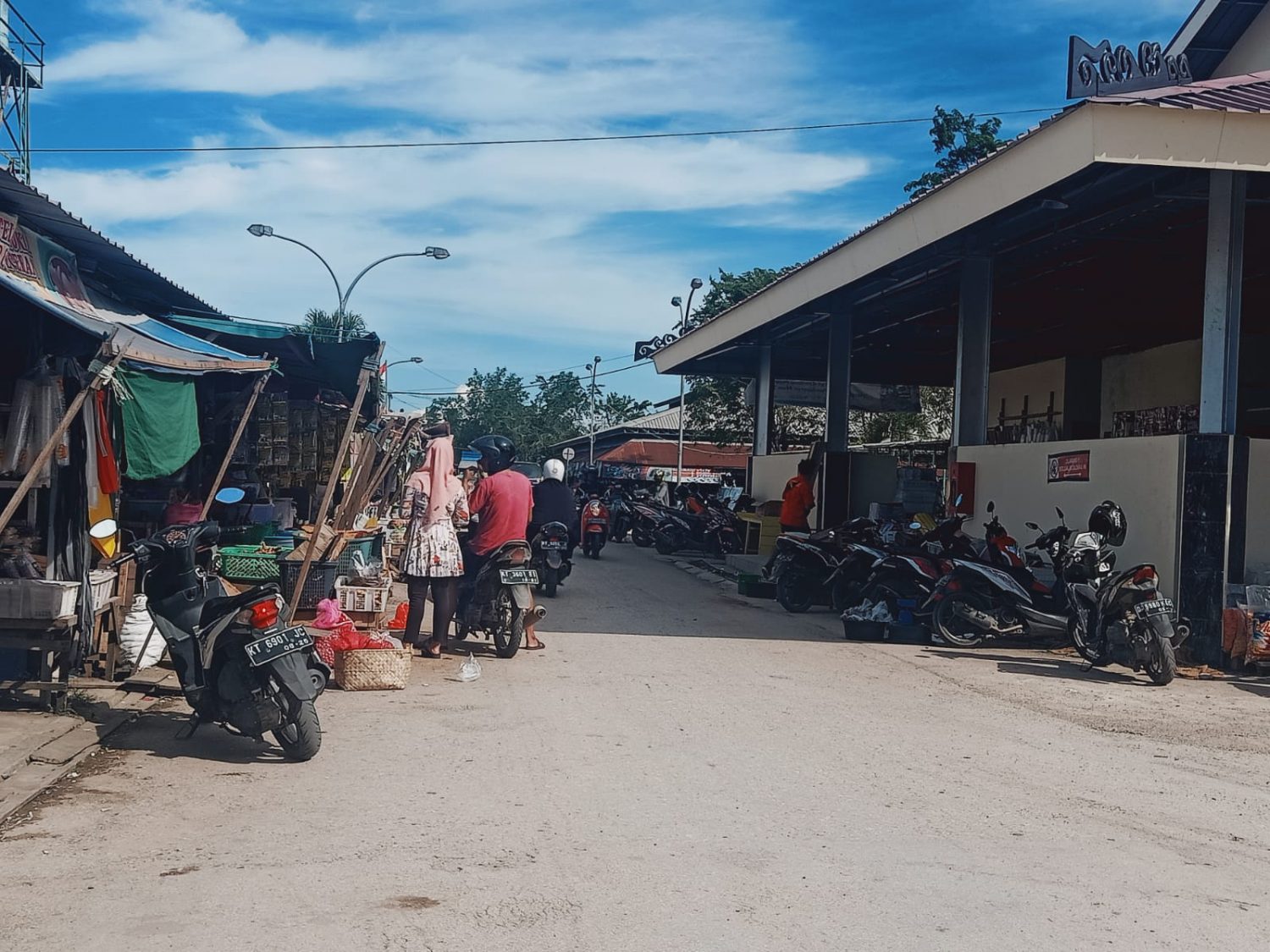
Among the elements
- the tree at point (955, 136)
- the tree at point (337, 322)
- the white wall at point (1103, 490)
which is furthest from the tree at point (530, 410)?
the white wall at point (1103, 490)

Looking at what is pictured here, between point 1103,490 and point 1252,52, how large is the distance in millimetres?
10009

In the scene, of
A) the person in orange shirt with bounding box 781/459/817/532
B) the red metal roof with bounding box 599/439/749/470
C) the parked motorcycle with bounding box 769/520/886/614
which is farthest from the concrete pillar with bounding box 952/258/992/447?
the red metal roof with bounding box 599/439/749/470

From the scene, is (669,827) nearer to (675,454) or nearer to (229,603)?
(229,603)

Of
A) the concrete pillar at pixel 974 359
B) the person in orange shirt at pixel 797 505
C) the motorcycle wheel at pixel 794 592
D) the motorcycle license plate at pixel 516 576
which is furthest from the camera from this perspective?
the person in orange shirt at pixel 797 505

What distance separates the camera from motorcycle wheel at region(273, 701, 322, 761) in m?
6.55

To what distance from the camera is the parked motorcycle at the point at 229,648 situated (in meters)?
6.56

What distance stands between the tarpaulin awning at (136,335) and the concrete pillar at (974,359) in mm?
9418

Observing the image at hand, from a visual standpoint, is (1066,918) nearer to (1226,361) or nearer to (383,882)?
(383,882)

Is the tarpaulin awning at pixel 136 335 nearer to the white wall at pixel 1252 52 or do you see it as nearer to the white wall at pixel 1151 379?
the white wall at pixel 1252 52

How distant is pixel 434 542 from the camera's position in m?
9.92

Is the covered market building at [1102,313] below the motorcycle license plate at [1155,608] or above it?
above

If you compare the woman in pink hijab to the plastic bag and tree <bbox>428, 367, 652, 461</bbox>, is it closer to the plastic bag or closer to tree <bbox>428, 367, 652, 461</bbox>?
the plastic bag

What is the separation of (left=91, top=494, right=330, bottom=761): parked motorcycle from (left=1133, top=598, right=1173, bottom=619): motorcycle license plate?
668 cm

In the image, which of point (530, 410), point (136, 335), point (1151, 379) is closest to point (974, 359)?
point (1151, 379)
